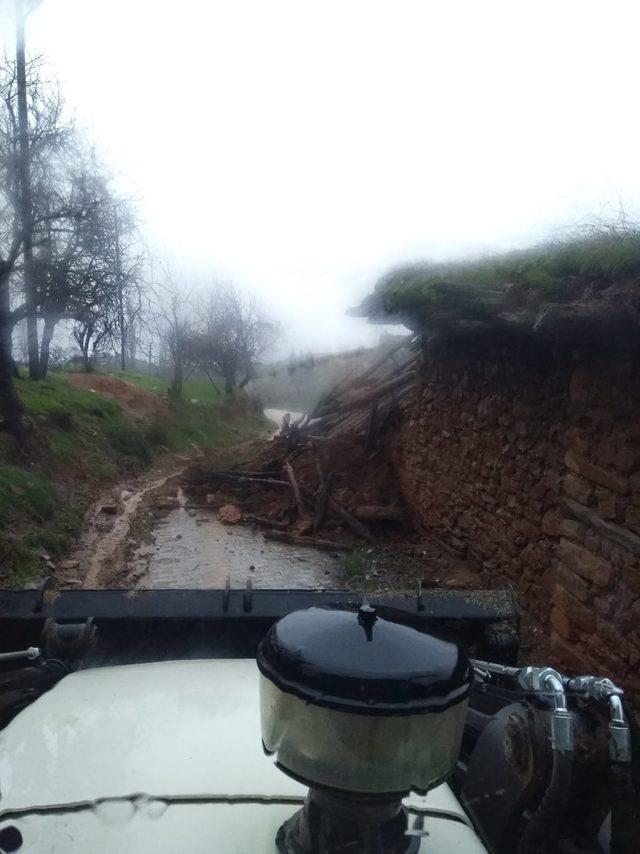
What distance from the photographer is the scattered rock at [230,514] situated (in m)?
12.2

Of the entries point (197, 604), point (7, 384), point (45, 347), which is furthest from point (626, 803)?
point (45, 347)

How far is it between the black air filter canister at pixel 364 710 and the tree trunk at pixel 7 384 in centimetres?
1150

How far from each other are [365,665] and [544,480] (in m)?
5.57

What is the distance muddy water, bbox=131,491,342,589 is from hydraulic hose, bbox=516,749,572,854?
22.8 ft

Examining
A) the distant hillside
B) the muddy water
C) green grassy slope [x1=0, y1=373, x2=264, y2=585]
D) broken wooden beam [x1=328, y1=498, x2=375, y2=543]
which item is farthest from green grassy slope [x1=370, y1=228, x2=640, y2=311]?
the distant hillside

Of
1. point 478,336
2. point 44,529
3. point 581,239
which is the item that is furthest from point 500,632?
point 44,529

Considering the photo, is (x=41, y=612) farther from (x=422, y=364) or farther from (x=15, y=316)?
(x=15, y=316)

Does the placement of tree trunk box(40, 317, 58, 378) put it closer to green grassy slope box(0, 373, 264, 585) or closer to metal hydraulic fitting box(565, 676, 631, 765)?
green grassy slope box(0, 373, 264, 585)

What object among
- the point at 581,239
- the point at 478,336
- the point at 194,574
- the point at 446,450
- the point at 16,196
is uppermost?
the point at 16,196

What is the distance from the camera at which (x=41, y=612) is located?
9.14 ft

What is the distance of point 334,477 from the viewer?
1266 centimetres

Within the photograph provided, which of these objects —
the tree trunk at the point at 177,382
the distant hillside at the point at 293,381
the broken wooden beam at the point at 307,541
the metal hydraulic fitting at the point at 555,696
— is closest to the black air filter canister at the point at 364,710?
the metal hydraulic fitting at the point at 555,696

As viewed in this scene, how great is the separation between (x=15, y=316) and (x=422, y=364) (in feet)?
21.9

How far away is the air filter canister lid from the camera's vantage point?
1.28 metres
